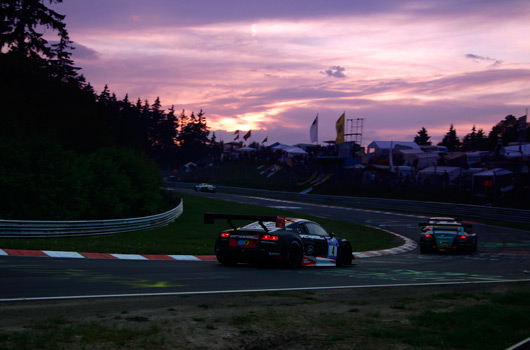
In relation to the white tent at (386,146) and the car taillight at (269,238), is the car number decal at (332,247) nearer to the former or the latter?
the car taillight at (269,238)

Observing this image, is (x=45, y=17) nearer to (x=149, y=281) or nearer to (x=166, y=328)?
(x=149, y=281)

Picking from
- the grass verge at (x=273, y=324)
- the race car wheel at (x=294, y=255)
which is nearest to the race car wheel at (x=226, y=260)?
the race car wheel at (x=294, y=255)

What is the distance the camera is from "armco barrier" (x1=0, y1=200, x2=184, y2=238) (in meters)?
18.5

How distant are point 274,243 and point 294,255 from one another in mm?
760

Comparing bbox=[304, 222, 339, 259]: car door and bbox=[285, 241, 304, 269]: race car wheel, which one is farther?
bbox=[304, 222, 339, 259]: car door

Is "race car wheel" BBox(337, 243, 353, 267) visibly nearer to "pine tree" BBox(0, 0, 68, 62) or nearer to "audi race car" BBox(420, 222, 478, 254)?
"audi race car" BBox(420, 222, 478, 254)

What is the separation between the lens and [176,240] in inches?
820

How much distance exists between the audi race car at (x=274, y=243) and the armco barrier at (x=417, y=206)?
2486 centimetres

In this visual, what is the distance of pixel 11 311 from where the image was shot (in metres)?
6.16

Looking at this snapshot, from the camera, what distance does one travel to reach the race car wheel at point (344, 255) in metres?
14.4

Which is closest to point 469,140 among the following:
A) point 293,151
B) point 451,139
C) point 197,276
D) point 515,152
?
point 451,139

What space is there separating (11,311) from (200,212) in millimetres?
32530

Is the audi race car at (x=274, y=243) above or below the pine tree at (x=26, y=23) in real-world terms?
below

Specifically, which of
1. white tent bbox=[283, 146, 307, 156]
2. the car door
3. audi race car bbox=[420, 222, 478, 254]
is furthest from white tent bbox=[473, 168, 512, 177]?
white tent bbox=[283, 146, 307, 156]
